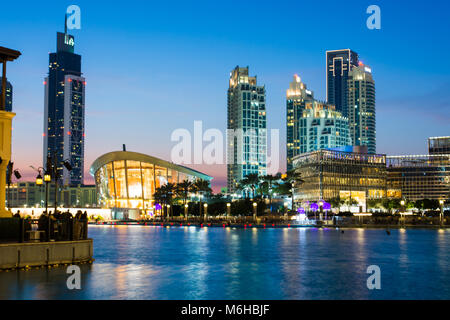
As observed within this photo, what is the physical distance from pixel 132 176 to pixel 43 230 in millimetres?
138791

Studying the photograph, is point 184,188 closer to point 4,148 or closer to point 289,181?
point 289,181

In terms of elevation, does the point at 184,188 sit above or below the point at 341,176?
below

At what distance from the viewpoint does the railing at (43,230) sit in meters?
24.1

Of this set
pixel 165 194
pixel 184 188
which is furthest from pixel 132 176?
pixel 184 188

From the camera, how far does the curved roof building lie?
161m

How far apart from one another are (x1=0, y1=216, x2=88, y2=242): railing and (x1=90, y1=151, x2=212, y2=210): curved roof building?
134946 millimetres

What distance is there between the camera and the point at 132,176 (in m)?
163

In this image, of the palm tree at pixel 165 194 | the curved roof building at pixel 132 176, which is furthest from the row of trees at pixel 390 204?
the palm tree at pixel 165 194

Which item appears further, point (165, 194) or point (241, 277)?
point (165, 194)

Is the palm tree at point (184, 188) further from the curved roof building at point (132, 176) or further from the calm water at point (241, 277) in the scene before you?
the calm water at point (241, 277)

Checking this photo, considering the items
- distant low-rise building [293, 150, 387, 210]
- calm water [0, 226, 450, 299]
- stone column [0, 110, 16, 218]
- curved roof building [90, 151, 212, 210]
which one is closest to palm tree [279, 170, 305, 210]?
distant low-rise building [293, 150, 387, 210]

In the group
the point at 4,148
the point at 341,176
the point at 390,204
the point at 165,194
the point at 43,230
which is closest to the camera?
the point at 43,230

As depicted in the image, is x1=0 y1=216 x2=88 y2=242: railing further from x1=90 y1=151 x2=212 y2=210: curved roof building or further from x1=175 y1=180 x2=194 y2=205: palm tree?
x1=90 y1=151 x2=212 y2=210: curved roof building
